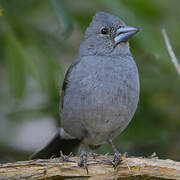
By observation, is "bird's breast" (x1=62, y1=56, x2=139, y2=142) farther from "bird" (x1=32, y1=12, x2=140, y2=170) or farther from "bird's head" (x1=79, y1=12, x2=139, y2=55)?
"bird's head" (x1=79, y1=12, x2=139, y2=55)

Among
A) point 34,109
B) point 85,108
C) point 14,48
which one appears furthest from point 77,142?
point 14,48

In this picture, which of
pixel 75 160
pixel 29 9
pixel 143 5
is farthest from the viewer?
pixel 29 9

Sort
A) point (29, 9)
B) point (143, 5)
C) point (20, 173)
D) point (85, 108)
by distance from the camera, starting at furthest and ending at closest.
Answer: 1. point (29, 9)
2. point (143, 5)
3. point (85, 108)
4. point (20, 173)

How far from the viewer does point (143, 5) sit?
5215mm

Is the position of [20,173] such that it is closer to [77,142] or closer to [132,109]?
[132,109]

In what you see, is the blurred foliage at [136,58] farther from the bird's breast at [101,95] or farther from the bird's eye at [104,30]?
the bird's breast at [101,95]

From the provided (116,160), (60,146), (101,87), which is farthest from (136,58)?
(116,160)

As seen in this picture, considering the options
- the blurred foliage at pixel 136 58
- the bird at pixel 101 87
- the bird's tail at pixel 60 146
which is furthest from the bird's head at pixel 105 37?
the bird's tail at pixel 60 146

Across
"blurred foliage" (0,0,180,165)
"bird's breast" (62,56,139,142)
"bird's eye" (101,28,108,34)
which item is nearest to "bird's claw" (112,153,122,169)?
"bird's breast" (62,56,139,142)

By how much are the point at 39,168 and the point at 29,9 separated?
2.54 meters

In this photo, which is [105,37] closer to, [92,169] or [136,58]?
[136,58]

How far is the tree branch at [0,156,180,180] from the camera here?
3939 mm

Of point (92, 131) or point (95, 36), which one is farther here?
point (95, 36)

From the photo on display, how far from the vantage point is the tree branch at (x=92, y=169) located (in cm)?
394
